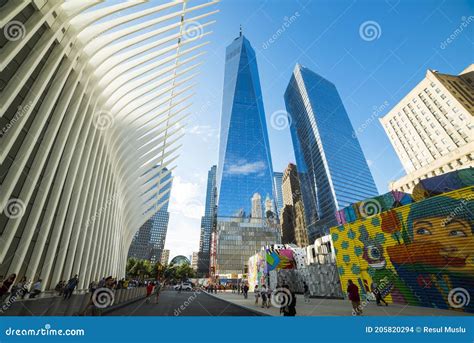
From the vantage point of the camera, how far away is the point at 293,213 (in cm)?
13088

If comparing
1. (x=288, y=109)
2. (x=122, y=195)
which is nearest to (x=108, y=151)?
(x=122, y=195)

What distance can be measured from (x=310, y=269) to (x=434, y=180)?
17.7 metres

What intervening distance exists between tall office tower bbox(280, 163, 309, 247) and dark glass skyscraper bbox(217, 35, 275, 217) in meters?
24.0

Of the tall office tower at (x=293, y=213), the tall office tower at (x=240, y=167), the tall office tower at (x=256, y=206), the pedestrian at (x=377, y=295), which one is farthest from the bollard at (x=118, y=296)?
the tall office tower at (x=293, y=213)

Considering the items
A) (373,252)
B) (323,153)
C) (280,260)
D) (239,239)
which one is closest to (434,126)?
(280,260)

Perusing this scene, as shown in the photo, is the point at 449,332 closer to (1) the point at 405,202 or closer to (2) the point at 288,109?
(1) the point at 405,202

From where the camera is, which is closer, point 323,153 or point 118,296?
point 118,296

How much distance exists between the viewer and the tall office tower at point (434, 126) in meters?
47.9

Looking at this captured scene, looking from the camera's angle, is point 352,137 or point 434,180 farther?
point 352,137

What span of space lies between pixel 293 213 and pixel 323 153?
122ft

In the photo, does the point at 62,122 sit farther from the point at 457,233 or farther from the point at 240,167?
the point at 240,167

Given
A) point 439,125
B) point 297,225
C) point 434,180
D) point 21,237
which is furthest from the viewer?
point 297,225

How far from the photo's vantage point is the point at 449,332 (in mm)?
A: 6293

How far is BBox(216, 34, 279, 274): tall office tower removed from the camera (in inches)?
3698
